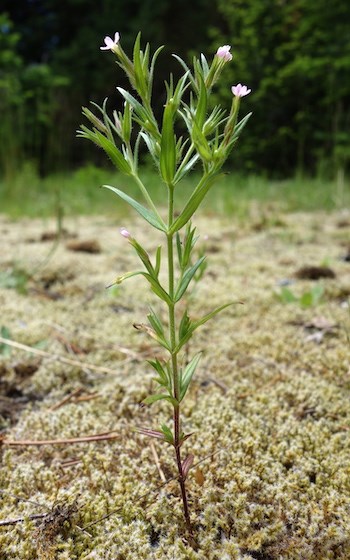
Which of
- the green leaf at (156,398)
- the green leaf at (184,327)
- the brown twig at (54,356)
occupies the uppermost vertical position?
the green leaf at (184,327)

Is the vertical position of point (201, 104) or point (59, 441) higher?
point (201, 104)

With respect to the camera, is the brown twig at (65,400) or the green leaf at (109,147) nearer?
the green leaf at (109,147)

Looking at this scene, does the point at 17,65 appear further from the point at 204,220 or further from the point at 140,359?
the point at 140,359

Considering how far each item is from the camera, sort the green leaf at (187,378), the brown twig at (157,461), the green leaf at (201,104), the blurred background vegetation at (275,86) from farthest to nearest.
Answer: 1. the blurred background vegetation at (275,86)
2. the brown twig at (157,461)
3. the green leaf at (187,378)
4. the green leaf at (201,104)

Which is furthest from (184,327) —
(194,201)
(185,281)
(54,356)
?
(54,356)

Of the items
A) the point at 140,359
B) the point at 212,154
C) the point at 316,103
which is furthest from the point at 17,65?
the point at 212,154

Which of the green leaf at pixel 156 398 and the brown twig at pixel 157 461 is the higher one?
the green leaf at pixel 156 398

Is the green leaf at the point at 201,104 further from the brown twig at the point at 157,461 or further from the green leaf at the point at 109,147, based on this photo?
the brown twig at the point at 157,461

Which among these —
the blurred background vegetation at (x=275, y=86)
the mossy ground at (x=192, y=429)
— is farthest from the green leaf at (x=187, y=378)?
the blurred background vegetation at (x=275, y=86)

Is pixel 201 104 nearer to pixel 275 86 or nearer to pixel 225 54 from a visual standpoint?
pixel 225 54
